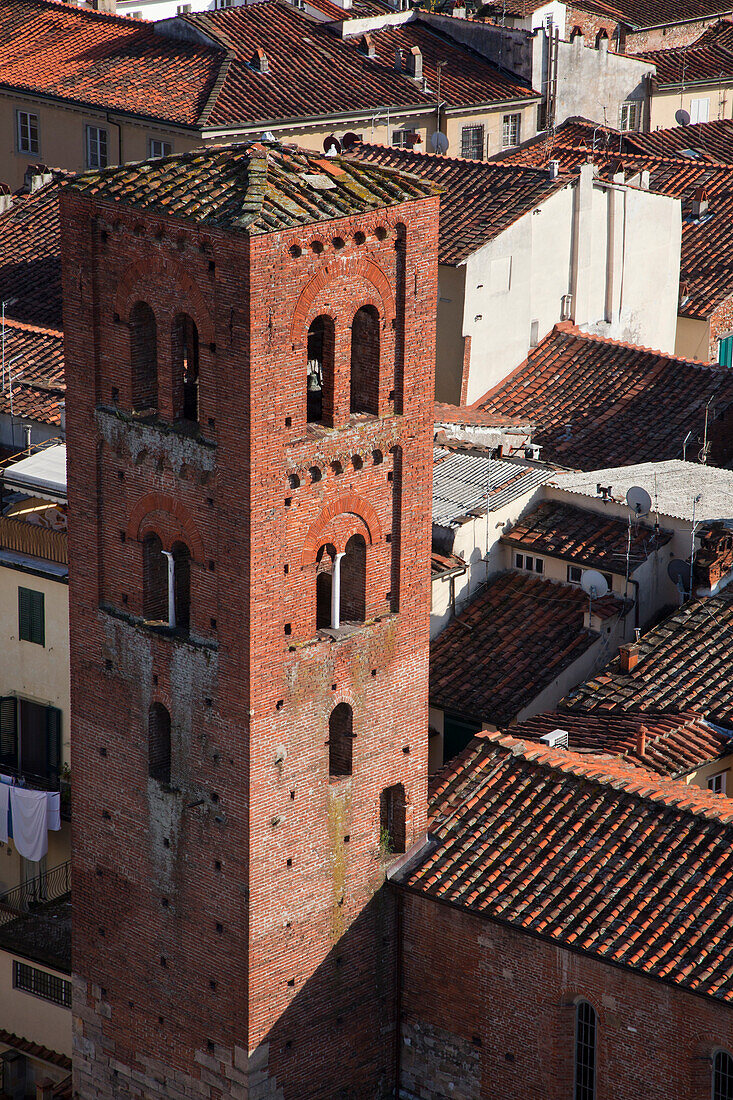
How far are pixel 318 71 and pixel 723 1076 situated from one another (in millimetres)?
35607

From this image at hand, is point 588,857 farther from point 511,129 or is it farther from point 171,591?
point 511,129

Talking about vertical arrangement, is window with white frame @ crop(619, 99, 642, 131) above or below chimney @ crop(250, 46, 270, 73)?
below

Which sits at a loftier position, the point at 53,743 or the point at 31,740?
the point at 53,743

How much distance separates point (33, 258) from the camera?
47875mm

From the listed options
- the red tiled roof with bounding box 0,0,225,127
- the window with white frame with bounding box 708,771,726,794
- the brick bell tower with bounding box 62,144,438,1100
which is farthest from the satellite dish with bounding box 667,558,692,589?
the red tiled roof with bounding box 0,0,225,127

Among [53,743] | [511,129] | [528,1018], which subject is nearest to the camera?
[528,1018]

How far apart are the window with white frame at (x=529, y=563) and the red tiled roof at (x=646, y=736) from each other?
4747 mm

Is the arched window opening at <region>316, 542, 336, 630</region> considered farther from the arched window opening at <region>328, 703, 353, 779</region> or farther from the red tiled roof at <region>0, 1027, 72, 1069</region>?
the red tiled roof at <region>0, 1027, 72, 1069</region>

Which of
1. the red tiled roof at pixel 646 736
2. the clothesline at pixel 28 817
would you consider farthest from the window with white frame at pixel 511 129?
the red tiled roof at pixel 646 736

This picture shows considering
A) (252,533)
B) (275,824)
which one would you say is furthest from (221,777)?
(252,533)

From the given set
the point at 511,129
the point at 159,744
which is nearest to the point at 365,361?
the point at 159,744

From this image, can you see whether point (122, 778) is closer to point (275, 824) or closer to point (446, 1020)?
point (275, 824)

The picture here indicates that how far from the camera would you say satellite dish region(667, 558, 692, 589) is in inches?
1346

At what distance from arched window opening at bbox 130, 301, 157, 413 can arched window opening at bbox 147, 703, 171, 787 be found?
3.74 metres
